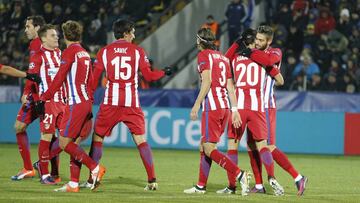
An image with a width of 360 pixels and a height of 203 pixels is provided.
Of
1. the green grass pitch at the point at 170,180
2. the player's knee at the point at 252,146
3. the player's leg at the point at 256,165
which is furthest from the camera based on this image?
the player's knee at the point at 252,146

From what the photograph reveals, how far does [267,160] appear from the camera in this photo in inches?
480

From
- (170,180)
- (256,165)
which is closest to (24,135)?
(170,180)

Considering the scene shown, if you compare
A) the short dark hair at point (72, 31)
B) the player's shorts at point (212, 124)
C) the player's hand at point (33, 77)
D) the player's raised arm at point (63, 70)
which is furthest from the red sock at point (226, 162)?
the player's hand at point (33, 77)

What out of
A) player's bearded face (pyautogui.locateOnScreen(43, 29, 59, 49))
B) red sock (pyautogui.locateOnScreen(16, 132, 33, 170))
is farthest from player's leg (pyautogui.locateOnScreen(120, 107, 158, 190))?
red sock (pyautogui.locateOnScreen(16, 132, 33, 170))

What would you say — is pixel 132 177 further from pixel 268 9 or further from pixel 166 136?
pixel 268 9

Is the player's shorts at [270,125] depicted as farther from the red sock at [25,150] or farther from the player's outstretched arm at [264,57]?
the red sock at [25,150]

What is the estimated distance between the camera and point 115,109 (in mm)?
12078

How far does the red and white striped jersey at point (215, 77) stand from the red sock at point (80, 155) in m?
1.61

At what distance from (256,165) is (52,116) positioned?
122 inches

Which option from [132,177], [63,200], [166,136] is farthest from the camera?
[166,136]

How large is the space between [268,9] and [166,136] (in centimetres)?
664

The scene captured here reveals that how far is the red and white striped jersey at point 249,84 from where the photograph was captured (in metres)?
12.2

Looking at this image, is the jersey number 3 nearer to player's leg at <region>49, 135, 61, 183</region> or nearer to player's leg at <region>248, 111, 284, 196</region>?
player's leg at <region>248, 111, 284, 196</region>

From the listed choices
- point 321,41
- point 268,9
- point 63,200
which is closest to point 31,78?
point 63,200
